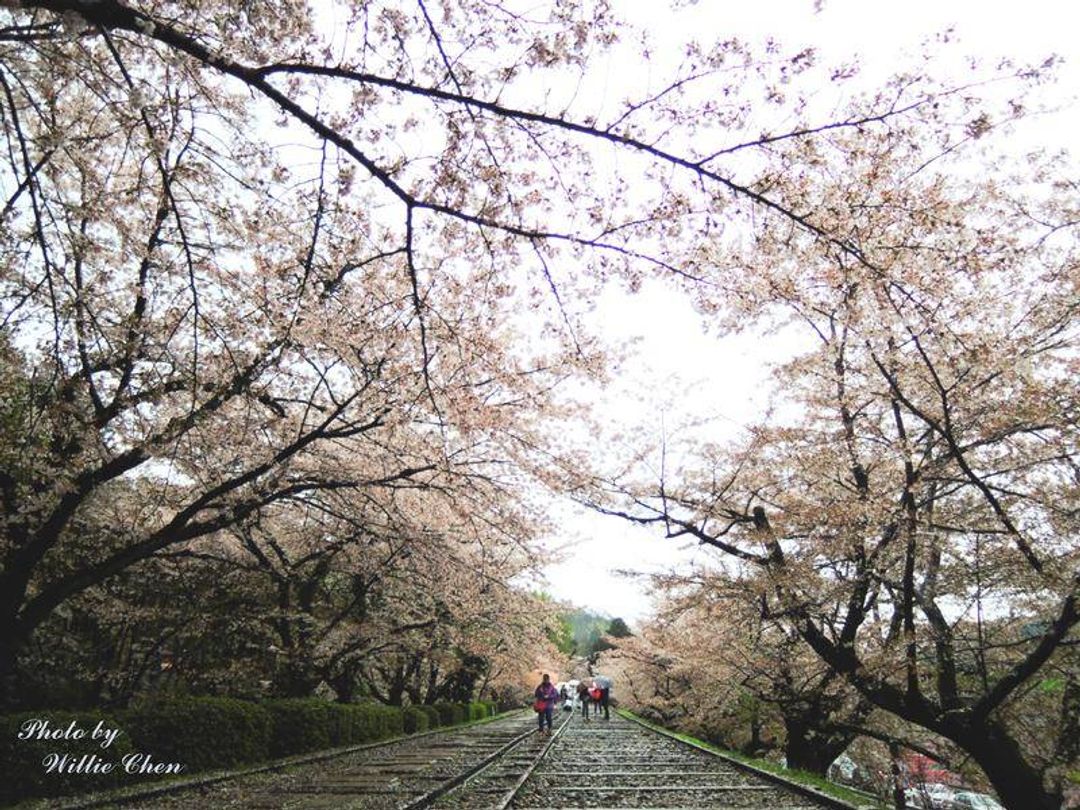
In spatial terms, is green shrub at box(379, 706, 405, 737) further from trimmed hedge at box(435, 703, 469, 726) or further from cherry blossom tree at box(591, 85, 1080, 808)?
cherry blossom tree at box(591, 85, 1080, 808)

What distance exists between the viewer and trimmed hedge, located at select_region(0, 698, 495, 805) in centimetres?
655

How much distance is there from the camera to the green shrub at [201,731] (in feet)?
27.2

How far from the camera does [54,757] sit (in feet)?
22.2

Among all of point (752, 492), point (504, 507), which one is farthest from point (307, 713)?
point (752, 492)

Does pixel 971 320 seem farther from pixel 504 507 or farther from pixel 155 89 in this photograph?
pixel 155 89

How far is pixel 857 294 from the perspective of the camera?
511 centimetres

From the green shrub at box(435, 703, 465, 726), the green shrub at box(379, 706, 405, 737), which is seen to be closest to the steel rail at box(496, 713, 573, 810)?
the green shrub at box(379, 706, 405, 737)

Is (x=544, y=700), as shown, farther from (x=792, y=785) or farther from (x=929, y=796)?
(x=792, y=785)

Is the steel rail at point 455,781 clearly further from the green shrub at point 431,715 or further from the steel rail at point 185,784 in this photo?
the green shrub at point 431,715

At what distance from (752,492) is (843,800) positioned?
4.00 meters

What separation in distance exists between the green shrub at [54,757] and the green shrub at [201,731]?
541 mm

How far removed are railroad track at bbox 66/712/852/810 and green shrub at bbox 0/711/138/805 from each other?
2.50 feet

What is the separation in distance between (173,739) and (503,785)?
4.68m

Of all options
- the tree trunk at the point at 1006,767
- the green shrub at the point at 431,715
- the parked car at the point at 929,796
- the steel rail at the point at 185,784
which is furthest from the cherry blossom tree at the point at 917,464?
the green shrub at the point at 431,715
